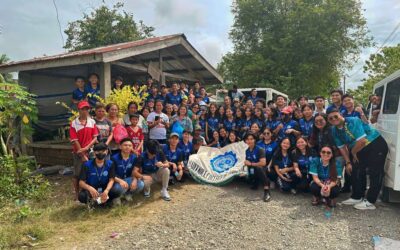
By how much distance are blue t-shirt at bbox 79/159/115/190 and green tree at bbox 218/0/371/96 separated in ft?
55.4

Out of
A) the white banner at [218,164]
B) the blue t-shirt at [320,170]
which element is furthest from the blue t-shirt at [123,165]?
the blue t-shirt at [320,170]

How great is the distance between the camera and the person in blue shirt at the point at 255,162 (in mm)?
6398

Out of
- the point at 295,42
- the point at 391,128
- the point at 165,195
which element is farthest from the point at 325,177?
the point at 295,42

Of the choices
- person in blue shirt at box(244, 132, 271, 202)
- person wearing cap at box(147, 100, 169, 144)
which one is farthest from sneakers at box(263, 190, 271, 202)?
person wearing cap at box(147, 100, 169, 144)

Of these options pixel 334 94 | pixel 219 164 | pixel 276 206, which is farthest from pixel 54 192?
pixel 334 94

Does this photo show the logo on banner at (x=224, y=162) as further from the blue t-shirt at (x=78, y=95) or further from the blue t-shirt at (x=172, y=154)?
the blue t-shirt at (x=78, y=95)

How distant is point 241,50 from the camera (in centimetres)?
2442

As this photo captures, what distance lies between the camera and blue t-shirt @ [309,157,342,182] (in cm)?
567

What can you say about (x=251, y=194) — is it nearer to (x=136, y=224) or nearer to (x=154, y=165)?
(x=154, y=165)

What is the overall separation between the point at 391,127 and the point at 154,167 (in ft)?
13.3

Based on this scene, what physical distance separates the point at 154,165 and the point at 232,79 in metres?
18.8

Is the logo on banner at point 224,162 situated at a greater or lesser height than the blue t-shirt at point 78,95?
lesser

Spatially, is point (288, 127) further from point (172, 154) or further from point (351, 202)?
point (172, 154)

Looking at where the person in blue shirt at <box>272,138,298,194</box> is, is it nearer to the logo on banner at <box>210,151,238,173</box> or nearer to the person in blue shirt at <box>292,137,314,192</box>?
the person in blue shirt at <box>292,137,314,192</box>
